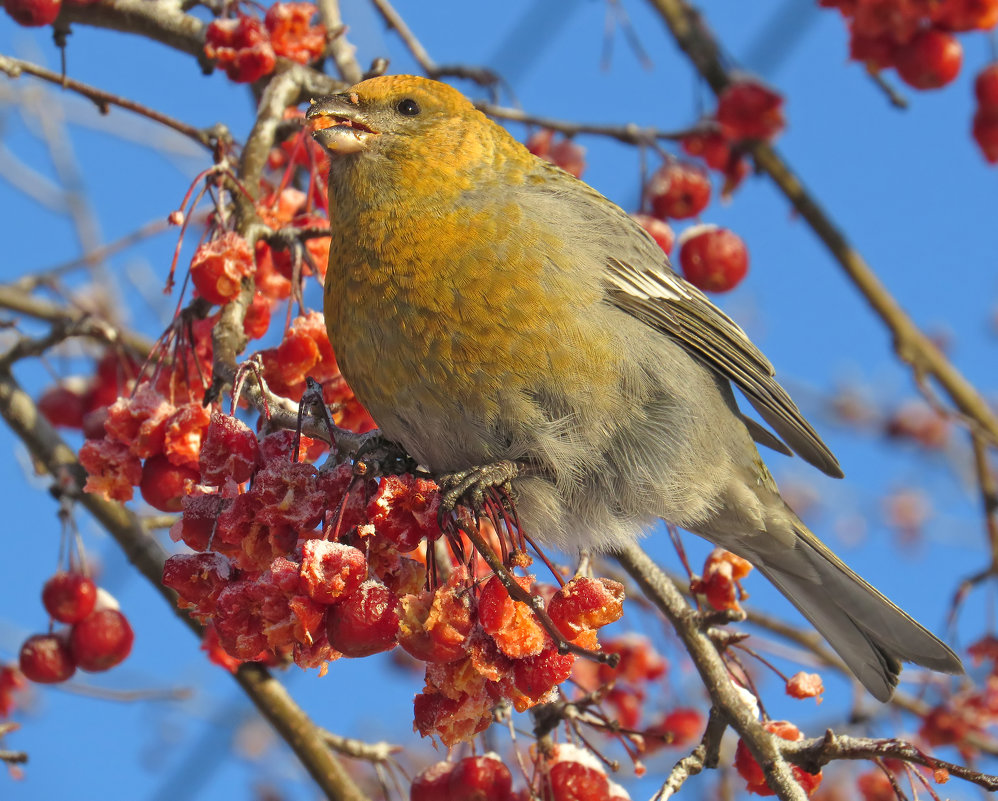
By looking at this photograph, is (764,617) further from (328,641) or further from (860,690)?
(328,641)

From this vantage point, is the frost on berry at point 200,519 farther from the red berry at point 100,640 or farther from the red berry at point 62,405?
the red berry at point 62,405

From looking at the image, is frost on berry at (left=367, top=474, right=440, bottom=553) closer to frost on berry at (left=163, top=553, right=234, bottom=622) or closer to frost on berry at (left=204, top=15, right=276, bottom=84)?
frost on berry at (left=163, top=553, right=234, bottom=622)

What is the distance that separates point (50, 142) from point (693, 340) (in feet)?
11.0

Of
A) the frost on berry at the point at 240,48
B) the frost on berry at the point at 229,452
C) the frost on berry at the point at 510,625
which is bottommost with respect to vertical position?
the frost on berry at the point at 510,625

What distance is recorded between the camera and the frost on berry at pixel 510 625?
183cm

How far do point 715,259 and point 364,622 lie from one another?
206 cm

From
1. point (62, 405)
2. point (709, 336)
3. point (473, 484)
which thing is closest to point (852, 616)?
point (709, 336)

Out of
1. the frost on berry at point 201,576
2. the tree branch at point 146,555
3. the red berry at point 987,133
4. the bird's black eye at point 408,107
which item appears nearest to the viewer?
the frost on berry at point 201,576

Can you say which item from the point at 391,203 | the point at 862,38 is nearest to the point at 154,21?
the point at 391,203

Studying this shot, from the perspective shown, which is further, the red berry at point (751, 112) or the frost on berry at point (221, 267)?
the red berry at point (751, 112)

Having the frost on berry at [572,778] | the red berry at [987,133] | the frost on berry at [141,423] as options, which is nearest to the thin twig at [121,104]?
the frost on berry at [141,423]

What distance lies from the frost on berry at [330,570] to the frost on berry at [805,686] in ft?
3.50

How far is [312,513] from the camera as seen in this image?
6.27ft

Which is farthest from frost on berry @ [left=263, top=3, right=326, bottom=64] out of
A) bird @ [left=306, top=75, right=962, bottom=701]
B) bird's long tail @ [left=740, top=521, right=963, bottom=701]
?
bird's long tail @ [left=740, top=521, right=963, bottom=701]
